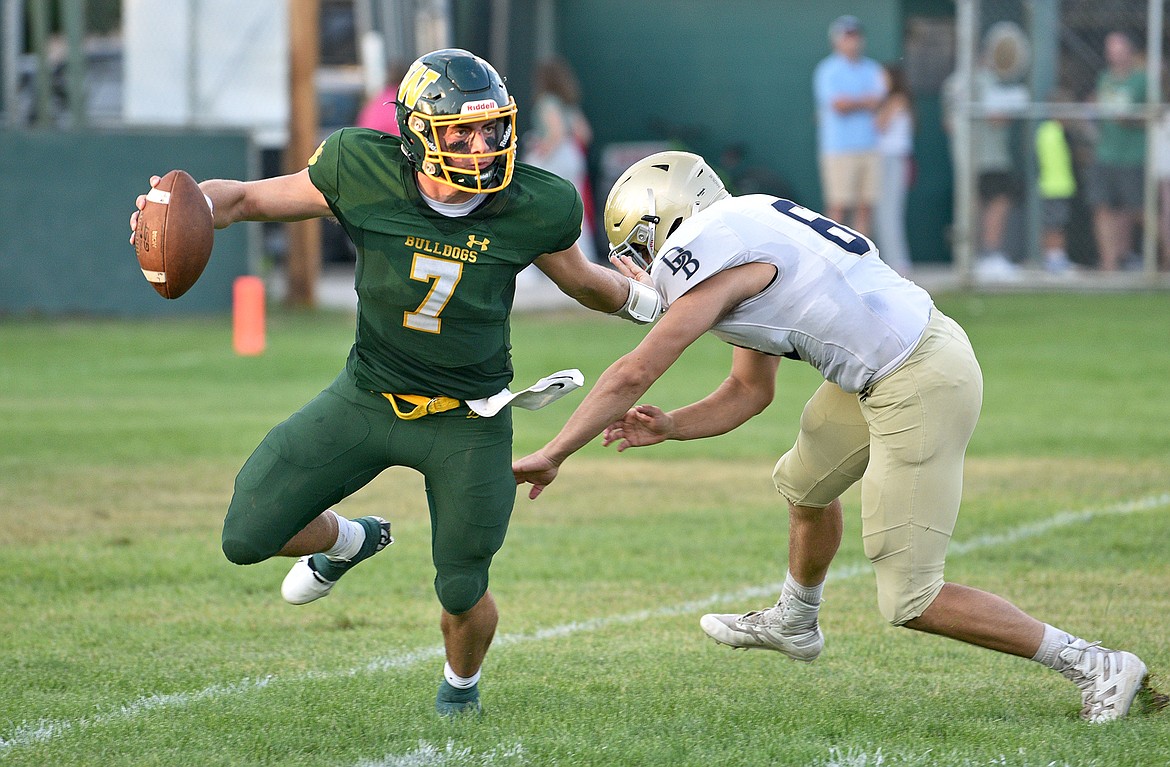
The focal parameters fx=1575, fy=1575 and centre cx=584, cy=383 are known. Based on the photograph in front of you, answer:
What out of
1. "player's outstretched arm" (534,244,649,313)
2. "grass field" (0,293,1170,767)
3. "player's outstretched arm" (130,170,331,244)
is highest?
"player's outstretched arm" (130,170,331,244)

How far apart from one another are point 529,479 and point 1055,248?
12.7 metres

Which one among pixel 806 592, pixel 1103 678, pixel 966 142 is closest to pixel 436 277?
pixel 806 592

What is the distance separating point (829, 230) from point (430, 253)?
48.4 inches

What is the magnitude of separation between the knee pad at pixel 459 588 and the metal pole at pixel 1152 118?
1256 cm

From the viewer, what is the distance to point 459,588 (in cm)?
459

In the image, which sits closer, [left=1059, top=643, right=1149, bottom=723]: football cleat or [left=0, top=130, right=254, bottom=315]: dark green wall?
[left=1059, top=643, right=1149, bottom=723]: football cleat

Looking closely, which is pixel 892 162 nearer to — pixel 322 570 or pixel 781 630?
pixel 781 630

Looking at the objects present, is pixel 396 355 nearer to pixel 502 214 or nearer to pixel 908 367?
pixel 502 214

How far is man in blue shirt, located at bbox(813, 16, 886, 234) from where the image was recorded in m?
15.6

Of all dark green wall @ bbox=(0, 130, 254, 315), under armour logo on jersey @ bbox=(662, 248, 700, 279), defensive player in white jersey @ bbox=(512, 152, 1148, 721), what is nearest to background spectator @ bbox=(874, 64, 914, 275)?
dark green wall @ bbox=(0, 130, 254, 315)

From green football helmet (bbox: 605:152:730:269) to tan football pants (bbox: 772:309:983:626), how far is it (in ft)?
2.63

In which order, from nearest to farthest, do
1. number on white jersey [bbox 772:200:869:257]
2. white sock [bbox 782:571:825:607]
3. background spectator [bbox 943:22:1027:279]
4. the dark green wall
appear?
number on white jersey [bbox 772:200:869:257], white sock [bbox 782:571:825:607], the dark green wall, background spectator [bbox 943:22:1027:279]

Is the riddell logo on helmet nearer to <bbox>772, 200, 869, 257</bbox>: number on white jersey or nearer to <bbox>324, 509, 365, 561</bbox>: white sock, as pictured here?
<bbox>772, 200, 869, 257</bbox>: number on white jersey

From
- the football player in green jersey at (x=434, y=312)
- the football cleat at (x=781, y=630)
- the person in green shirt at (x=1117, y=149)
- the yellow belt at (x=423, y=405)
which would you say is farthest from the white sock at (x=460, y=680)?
the person in green shirt at (x=1117, y=149)
